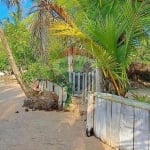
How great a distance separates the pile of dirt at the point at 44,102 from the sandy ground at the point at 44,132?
0.53 metres

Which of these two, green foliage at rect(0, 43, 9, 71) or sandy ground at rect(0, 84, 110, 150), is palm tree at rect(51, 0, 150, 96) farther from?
green foliage at rect(0, 43, 9, 71)

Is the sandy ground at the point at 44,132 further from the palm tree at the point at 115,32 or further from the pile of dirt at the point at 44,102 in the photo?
the palm tree at the point at 115,32

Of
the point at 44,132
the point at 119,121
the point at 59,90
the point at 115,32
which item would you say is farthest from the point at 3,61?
the point at 119,121

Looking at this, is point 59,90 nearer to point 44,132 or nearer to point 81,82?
point 81,82

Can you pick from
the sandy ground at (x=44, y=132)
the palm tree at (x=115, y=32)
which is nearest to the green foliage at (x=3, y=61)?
the sandy ground at (x=44, y=132)

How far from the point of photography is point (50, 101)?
1342 centimetres

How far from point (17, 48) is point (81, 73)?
23.5 metres

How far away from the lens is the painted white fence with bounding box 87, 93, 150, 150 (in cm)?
636

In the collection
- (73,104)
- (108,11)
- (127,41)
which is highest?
(108,11)

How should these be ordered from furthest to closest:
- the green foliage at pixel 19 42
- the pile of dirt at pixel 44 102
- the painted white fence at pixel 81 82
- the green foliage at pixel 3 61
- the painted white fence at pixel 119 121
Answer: the green foliage at pixel 3 61, the green foliage at pixel 19 42, the painted white fence at pixel 81 82, the pile of dirt at pixel 44 102, the painted white fence at pixel 119 121

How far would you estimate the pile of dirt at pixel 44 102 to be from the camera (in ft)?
43.4

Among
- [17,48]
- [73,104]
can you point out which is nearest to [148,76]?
[73,104]

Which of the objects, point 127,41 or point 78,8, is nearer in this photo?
point 127,41

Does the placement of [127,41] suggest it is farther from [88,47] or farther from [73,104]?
[73,104]
